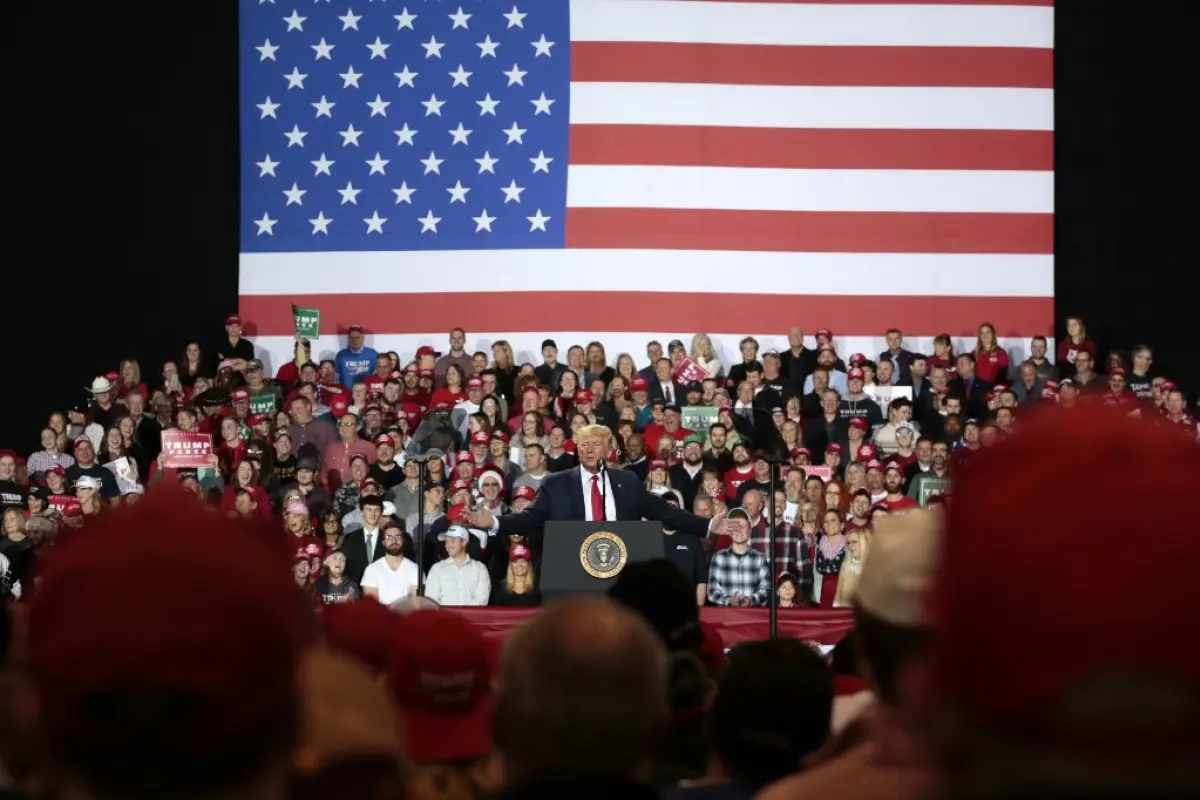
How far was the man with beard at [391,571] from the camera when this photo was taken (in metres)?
9.80

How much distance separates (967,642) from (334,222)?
15632 mm

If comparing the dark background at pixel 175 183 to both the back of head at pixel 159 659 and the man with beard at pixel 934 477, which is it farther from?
the back of head at pixel 159 659

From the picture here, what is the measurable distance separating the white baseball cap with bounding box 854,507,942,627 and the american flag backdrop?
14196mm

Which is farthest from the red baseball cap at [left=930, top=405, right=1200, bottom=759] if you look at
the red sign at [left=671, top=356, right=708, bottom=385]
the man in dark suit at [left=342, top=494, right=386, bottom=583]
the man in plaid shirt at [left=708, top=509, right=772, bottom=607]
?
the red sign at [left=671, top=356, right=708, bottom=385]

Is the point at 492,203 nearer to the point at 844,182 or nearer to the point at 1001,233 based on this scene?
the point at 844,182

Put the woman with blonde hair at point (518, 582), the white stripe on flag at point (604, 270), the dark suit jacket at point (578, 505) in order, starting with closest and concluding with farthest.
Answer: the dark suit jacket at point (578, 505) < the woman with blonde hair at point (518, 582) < the white stripe on flag at point (604, 270)

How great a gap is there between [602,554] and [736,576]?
3.09 m

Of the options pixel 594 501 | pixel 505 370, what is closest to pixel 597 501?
pixel 594 501

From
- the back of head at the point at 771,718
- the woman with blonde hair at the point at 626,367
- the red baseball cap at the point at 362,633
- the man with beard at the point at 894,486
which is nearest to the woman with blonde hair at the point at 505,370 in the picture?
the woman with blonde hair at the point at 626,367

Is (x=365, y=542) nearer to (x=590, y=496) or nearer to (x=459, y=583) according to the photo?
(x=459, y=583)

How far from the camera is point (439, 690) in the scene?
2.19 meters

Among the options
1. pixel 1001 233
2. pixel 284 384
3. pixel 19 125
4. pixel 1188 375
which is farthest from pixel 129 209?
pixel 1188 375

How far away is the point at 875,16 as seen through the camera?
16.2 m

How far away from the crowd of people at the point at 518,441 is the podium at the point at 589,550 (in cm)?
162
